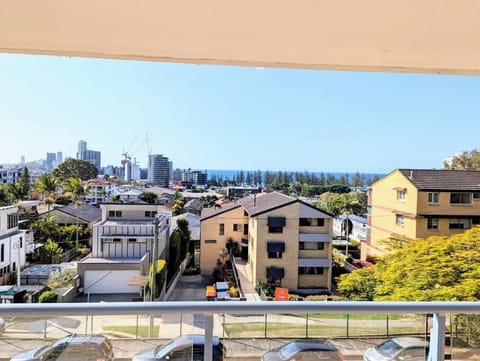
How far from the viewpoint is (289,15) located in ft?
3.74

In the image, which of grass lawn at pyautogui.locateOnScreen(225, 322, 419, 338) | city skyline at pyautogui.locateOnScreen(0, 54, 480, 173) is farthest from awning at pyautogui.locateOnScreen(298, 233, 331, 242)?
grass lawn at pyautogui.locateOnScreen(225, 322, 419, 338)

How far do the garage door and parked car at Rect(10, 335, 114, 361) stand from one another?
208 cm

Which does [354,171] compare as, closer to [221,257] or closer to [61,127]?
[221,257]

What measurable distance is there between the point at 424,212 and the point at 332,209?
3.19ft

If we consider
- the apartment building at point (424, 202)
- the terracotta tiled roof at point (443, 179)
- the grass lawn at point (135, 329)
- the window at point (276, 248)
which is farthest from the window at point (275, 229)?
the grass lawn at point (135, 329)

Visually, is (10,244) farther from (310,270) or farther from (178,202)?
(310,270)

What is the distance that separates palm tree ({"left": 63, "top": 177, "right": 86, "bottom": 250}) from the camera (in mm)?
3406

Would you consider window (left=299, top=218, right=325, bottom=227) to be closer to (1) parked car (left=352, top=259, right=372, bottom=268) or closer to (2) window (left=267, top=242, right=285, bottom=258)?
(2) window (left=267, top=242, right=285, bottom=258)

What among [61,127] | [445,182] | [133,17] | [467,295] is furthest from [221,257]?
[133,17]

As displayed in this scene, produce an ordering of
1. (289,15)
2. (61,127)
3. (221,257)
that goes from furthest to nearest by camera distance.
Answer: (221,257) < (61,127) < (289,15)

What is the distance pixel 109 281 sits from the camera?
347 cm

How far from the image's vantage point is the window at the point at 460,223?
3970 millimetres

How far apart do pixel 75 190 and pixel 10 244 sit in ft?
2.34

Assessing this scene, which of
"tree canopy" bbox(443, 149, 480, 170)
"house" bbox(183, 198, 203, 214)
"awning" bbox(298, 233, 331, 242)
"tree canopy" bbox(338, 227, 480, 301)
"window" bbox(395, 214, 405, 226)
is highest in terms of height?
"tree canopy" bbox(443, 149, 480, 170)
